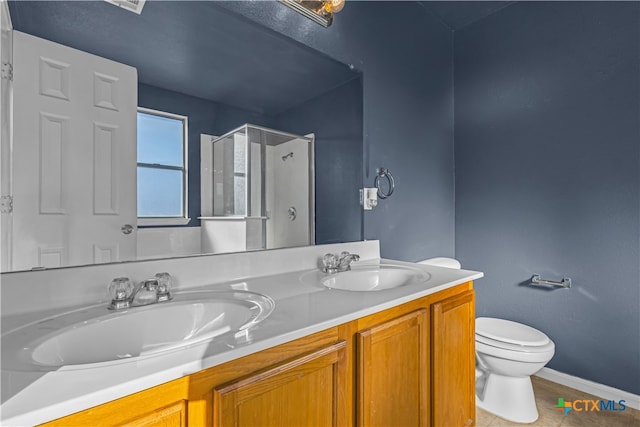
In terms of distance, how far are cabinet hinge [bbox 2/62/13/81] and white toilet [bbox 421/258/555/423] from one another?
2206 millimetres

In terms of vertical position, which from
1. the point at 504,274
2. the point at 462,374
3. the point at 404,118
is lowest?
the point at 462,374

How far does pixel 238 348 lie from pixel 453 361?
3.47 ft

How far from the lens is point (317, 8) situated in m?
1.54

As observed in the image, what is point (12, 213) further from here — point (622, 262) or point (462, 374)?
point (622, 262)

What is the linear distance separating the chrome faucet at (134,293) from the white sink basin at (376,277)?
0.70 m

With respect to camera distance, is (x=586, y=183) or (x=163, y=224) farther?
(x=586, y=183)

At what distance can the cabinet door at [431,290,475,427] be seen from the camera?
1.25m

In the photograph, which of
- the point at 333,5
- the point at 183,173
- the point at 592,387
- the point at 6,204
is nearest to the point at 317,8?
the point at 333,5

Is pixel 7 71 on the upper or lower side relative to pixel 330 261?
upper

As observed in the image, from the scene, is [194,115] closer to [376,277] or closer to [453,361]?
[376,277]

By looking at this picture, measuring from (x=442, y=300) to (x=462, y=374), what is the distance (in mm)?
419

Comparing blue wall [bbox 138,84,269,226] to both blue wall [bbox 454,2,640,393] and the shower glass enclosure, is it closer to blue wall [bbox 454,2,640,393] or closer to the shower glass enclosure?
the shower glass enclosure

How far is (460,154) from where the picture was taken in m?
2.53

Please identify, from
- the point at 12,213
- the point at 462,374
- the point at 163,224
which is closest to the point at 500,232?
the point at 462,374
